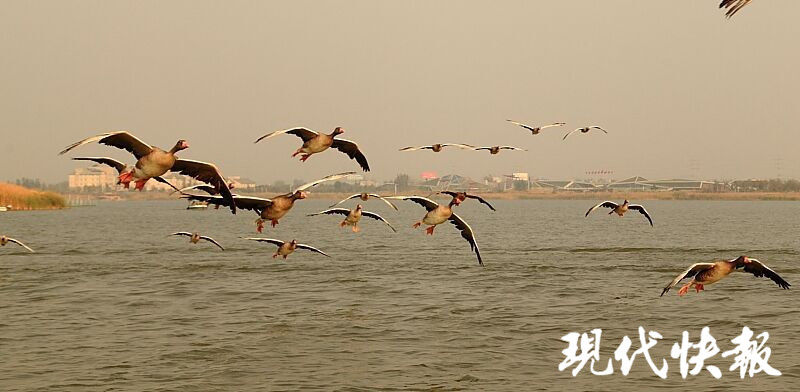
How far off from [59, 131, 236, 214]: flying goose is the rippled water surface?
7218mm

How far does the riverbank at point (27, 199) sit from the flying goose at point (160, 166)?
12963 centimetres

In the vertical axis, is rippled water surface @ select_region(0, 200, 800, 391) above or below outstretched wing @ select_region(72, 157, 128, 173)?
below

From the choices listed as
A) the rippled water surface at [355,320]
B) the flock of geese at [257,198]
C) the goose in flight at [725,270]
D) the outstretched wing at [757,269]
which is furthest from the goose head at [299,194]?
the outstretched wing at [757,269]

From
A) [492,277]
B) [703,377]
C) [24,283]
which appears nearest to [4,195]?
[24,283]

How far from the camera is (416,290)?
43.9 metres

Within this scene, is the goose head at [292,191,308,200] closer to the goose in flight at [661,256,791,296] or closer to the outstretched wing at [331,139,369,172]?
the outstretched wing at [331,139,369,172]

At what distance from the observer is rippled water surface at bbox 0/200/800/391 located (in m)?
23.9

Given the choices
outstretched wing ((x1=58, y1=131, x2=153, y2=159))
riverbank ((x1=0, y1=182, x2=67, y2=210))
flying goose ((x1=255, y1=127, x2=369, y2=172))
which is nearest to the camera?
outstretched wing ((x1=58, y1=131, x2=153, y2=159))

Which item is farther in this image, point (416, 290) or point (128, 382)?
point (416, 290)

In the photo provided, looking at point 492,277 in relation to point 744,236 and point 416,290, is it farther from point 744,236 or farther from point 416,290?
point 744,236

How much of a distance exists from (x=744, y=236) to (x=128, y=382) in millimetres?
89323

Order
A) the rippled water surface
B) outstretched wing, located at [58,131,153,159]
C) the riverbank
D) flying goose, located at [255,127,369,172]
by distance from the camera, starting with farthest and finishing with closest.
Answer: the riverbank, the rippled water surface, flying goose, located at [255,127,369,172], outstretched wing, located at [58,131,153,159]

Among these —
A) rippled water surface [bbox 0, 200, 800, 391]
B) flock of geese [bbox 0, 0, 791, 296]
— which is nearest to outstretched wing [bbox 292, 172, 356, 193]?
flock of geese [bbox 0, 0, 791, 296]

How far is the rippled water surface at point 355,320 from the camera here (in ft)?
78.5
